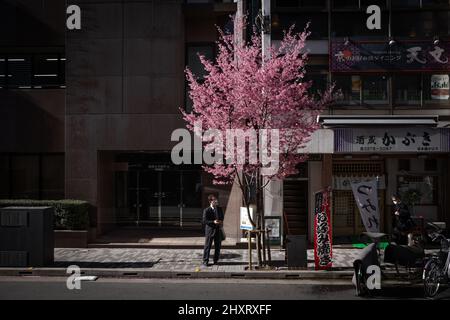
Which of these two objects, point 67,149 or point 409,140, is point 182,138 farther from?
point 409,140

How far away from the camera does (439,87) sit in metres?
16.6

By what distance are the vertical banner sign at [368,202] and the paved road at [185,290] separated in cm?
451

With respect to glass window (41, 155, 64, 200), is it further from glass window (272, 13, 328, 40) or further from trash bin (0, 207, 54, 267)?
glass window (272, 13, 328, 40)

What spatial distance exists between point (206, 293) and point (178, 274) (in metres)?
2.00

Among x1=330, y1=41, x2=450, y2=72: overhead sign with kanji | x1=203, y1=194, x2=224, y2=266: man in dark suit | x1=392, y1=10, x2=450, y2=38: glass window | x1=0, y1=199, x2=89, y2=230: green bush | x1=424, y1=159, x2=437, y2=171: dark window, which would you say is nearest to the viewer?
x1=203, y1=194, x2=224, y2=266: man in dark suit

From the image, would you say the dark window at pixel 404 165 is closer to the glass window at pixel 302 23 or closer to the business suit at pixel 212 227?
the glass window at pixel 302 23

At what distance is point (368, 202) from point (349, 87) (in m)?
3.91

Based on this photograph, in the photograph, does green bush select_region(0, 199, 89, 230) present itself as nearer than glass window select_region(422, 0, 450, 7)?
Yes

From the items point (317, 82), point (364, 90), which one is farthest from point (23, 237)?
point (364, 90)

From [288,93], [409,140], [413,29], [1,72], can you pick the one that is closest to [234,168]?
[288,93]

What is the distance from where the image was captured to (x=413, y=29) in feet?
54.2

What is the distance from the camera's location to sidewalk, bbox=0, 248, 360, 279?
40.7 ft

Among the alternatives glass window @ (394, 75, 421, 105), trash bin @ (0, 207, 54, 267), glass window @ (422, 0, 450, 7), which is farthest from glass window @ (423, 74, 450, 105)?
trash bin @ (0, 207, 54, 267)

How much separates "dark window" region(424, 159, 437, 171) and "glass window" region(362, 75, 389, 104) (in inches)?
113
